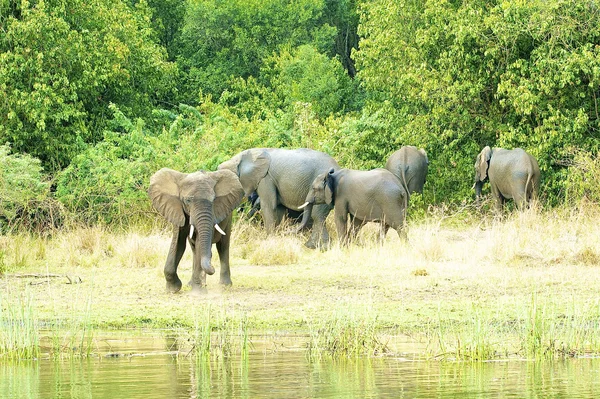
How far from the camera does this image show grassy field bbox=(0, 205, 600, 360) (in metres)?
10.3

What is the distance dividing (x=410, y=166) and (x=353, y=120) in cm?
328

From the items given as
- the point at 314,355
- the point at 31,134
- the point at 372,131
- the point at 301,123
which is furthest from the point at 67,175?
the point at 314,355

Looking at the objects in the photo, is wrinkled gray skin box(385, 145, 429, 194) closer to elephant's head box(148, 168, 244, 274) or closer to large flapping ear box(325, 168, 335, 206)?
large flapping ear box(325, 168, 335, 206)

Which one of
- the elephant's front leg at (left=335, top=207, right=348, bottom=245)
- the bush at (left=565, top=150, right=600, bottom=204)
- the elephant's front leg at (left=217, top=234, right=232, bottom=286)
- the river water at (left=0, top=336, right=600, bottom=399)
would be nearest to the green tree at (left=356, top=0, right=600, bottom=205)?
the bush at (left=565, top=150, right=600, bottom=204)

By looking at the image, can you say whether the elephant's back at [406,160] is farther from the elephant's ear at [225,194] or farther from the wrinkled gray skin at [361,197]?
the elephant's ear at [225,194]

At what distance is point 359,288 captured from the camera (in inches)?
586

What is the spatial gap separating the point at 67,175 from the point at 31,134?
3164 millimetres

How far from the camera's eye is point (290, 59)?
38.8 m

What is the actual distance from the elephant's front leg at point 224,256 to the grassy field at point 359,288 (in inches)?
5.1

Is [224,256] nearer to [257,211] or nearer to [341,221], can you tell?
[341,221]

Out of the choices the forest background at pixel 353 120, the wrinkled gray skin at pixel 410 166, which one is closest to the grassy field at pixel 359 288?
the forest background at pixel 353 120

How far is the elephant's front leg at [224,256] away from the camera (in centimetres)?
1477

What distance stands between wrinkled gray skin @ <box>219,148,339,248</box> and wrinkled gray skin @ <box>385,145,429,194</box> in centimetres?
397

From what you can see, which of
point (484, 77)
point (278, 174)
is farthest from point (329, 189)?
point (484, 77)
